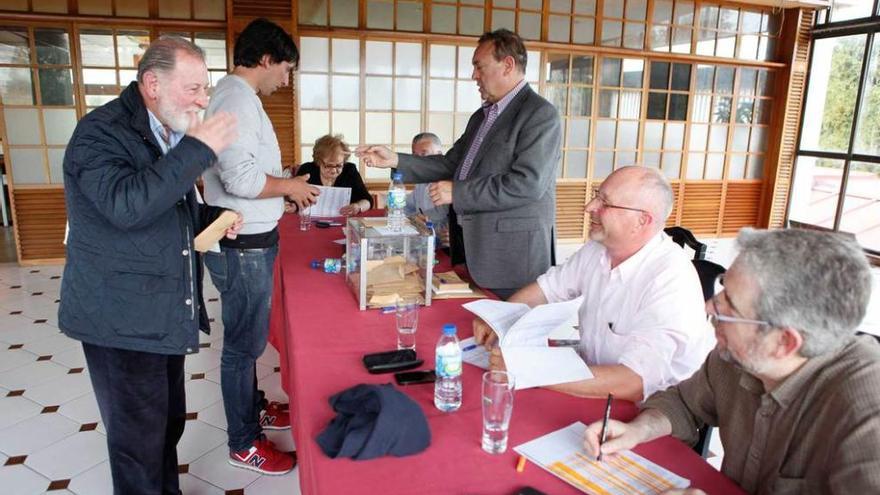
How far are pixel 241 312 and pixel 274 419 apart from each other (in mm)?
815

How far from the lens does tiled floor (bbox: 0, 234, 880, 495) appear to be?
2.36 m

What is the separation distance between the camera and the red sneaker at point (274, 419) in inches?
107

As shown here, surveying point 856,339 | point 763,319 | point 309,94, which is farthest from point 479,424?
point 309,94

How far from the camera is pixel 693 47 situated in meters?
6.83

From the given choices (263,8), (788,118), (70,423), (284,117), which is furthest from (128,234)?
(788,118)

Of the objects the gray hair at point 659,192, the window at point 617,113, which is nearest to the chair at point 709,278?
the gray hair at point 659,192

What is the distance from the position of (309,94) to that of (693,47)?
4.55m

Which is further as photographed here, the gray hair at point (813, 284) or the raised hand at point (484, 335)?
the raised hand at point (484, 335)

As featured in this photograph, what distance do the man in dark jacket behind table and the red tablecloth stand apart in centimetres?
40

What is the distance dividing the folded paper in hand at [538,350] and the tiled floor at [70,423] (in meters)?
1.33

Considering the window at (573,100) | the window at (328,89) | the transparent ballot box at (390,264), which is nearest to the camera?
the transparent ballot box at (390,264)

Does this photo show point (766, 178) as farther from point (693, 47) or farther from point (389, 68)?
point (389, 68)

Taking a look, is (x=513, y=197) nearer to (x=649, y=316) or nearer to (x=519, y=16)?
(x=649, y=316)

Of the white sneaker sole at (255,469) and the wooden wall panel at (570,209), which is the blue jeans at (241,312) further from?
the wooden wall panel at (570,209)
